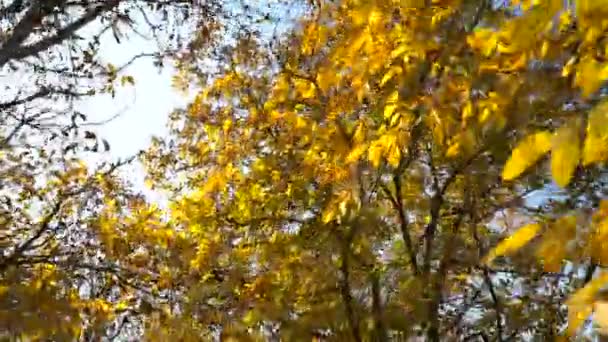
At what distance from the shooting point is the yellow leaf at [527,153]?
48.7 inches

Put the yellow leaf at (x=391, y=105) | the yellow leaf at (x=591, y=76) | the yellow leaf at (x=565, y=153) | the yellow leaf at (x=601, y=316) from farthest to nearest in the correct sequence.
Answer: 1. the yellow leaf at (x=391, y=105)
2. the yellow leaf at (x=591, y=76)
3. the yellow leaf at (x=565, y=153)
4. the yellow leaf at (x=601, y=316)

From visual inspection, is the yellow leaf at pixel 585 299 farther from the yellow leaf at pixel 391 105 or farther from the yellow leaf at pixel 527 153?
the yellow leaf at pixel 391 105

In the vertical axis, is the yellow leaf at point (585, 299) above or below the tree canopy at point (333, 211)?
below

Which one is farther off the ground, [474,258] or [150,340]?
[474,258]

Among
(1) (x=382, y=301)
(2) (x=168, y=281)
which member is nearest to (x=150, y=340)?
(2) (x=168, y=281)

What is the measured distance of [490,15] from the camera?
289 cm

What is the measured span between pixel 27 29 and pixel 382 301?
287 centimetres

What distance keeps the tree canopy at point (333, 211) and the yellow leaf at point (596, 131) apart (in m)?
0.83

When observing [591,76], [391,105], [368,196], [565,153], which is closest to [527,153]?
[565,153]

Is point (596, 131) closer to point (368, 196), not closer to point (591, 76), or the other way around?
point (591, 76)

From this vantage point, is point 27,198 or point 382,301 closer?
point 382,301

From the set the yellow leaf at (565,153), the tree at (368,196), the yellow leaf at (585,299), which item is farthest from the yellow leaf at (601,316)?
the tree at (368,196)

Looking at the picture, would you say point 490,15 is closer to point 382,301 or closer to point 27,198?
point 382,301

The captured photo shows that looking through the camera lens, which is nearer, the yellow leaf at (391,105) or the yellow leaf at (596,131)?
the yellow leaf at (596,131)
